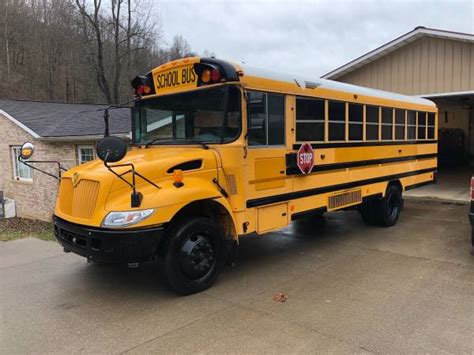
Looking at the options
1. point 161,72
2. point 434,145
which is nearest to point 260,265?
point 161,72

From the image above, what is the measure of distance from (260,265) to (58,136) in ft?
25.1

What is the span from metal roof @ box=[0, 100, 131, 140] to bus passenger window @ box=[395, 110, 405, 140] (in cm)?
581

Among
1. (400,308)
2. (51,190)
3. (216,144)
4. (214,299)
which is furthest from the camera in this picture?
(51,190)

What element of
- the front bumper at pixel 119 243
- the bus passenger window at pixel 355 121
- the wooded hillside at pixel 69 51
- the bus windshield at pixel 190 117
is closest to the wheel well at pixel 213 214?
the front bumper at pixel 119 243

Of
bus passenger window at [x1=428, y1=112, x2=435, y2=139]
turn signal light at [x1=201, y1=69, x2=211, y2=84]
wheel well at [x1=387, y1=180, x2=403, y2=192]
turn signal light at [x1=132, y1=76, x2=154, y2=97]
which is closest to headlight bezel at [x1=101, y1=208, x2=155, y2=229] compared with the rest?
turn signal light at [x1=201, y1=69, x2=211, y2=84]

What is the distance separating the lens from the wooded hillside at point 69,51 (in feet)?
90.2

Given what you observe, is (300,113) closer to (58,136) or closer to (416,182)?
(416,182)

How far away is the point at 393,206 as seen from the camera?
805 centimetres

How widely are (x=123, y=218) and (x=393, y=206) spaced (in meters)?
5.86

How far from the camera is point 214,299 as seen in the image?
442cm

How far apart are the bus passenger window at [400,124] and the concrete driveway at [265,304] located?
208 centimetres

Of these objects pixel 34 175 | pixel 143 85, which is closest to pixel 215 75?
pixel 143 85

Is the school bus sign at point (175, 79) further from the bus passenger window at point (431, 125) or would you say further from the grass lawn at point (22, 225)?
the grass lawn at point (22, 225)

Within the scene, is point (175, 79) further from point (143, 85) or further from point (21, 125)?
point (21, 125)
